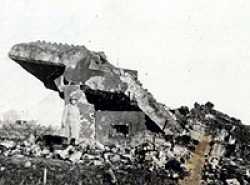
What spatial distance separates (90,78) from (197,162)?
259 centimetres

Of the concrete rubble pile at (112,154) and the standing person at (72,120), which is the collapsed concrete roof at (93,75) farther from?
the concrete rubble pile at (112,154)

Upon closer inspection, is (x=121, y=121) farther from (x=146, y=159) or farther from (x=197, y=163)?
(x=197, y=163)

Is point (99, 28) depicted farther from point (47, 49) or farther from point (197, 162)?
point (197, 162)

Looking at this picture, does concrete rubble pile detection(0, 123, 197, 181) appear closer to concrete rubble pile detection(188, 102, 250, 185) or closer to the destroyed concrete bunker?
concrete rubble pile detection(188, 102, 250, 185)

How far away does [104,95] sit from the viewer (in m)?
10.3

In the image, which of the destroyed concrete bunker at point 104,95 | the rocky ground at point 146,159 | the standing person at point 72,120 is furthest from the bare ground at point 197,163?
the standing person at point 72,120

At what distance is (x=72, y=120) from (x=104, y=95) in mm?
763

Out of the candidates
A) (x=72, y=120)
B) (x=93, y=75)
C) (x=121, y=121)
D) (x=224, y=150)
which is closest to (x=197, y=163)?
(x=224, y=150)

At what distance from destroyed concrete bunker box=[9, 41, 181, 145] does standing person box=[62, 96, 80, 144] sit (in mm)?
94

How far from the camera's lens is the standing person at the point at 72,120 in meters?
10.1

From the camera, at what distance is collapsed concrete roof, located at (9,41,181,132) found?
10.3m

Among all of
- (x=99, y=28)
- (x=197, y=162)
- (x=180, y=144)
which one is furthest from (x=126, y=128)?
(x=99, y=28)

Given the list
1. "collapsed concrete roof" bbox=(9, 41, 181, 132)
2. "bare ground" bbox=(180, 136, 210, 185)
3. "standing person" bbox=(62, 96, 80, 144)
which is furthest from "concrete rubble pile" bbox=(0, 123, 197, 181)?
"collapsed concrete roof" bbox=(9, 41, 181, 132)

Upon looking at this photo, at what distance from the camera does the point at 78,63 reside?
10336mm
